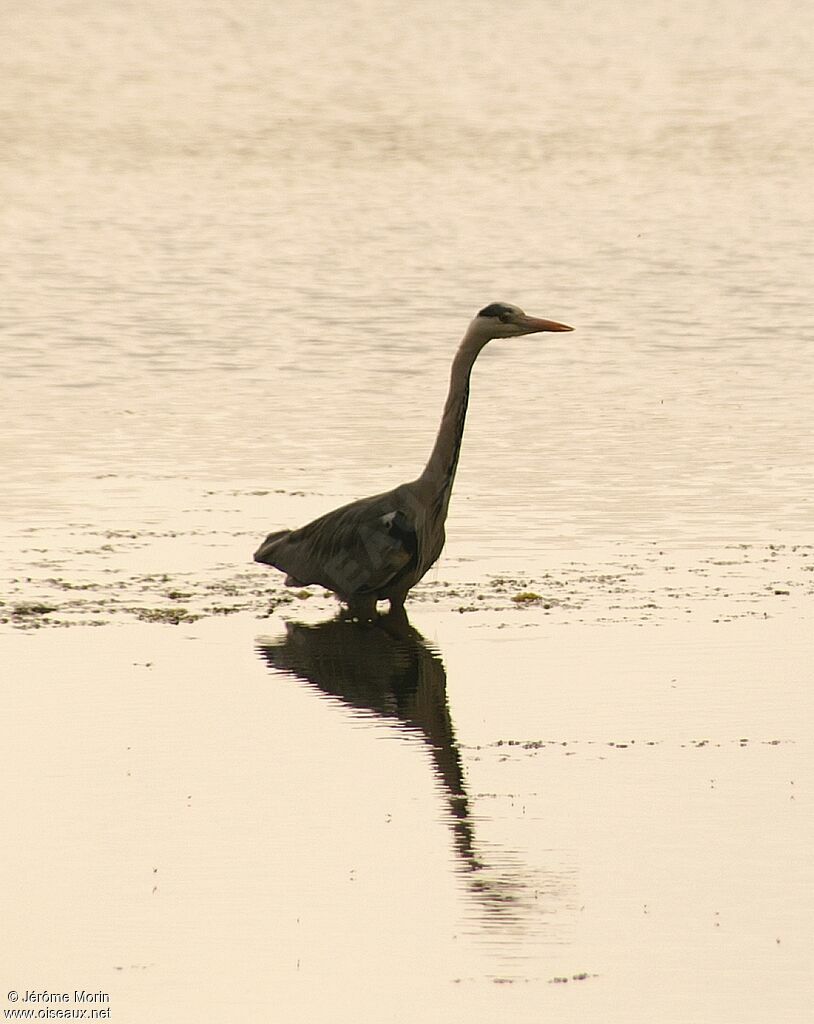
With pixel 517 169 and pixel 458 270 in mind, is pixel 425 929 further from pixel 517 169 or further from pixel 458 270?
pixel 517 169

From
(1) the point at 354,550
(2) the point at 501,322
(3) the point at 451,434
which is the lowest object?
(1) the point at 354,550

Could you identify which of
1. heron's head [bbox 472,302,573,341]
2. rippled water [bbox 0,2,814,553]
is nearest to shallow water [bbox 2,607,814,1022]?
heron's head [bbox 472,302,573,341]

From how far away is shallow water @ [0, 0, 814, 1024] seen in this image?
27.6 ft

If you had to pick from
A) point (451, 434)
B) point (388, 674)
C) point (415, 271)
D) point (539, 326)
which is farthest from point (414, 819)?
point (415, 271)

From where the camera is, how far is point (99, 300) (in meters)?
26.5

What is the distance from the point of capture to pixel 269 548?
1376 cm

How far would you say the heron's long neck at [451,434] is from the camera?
1335cm

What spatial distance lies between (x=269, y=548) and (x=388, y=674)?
183cm

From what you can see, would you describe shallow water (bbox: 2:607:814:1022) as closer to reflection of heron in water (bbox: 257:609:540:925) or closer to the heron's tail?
reflection of heron in water (bbox: 257:609:540:925)

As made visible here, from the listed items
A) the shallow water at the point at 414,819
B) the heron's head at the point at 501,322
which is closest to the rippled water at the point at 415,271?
the heron's head at the point at 501,322

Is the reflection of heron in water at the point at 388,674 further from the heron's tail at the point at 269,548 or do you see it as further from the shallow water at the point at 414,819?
the heron's tail at the point at 269,548

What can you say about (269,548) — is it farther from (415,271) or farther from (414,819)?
(415,271)

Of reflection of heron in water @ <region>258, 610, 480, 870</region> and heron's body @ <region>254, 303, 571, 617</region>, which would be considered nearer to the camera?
reflection of heron in water @ <region>258, 610, 480, 870</region>

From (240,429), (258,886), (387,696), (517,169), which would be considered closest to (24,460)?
(240,429)
